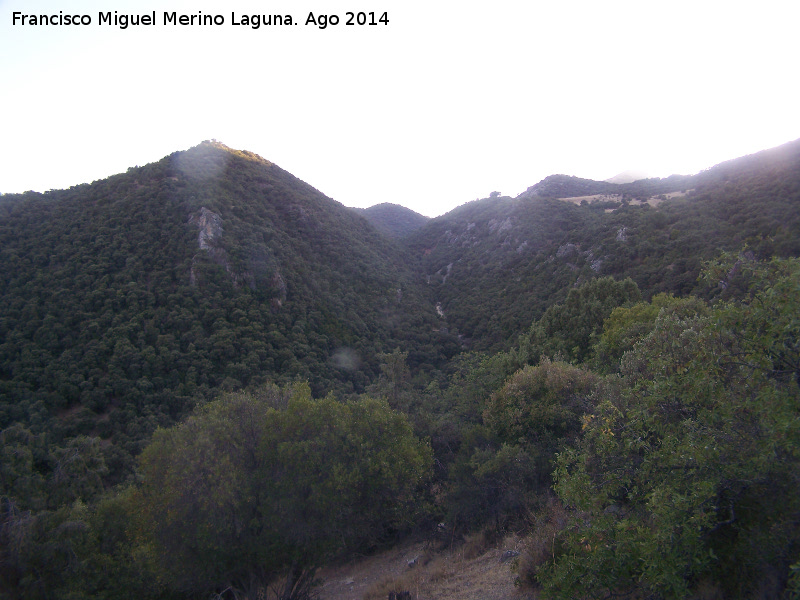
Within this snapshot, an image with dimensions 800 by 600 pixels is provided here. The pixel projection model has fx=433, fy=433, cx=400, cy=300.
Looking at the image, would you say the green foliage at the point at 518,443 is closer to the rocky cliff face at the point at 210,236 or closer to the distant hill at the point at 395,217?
the rocky cliff face at the point at 210,236

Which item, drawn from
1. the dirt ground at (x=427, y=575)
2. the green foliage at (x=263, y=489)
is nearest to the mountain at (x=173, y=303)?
the dirt ground at (x=427, y=575)

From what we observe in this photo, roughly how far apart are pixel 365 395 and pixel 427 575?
18.2 feet

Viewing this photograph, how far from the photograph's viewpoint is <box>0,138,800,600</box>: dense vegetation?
183 inches

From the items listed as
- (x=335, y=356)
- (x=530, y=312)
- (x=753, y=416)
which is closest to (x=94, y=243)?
(x=335, y=356)

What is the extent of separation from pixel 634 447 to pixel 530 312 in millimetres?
34825

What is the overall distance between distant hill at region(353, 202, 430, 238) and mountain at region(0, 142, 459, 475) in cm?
4568

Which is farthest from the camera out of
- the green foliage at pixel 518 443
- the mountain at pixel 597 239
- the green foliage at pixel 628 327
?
the mountain at pixel 597 239

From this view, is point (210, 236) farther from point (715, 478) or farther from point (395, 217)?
point (395, 217)

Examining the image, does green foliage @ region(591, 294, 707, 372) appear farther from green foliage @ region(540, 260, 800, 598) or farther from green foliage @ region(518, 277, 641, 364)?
green foliage @ region(540, 260, 800, 598)

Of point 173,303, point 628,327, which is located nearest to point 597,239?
point 628,327

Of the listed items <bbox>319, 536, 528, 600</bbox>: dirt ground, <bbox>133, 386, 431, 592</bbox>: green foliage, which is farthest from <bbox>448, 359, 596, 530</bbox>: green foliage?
<bbox>133, 386, 431, 592</bbox>: green foliage

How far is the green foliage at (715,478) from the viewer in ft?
13.4

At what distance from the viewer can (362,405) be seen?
10953 mm

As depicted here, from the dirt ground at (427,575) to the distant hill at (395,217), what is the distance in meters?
79.0
